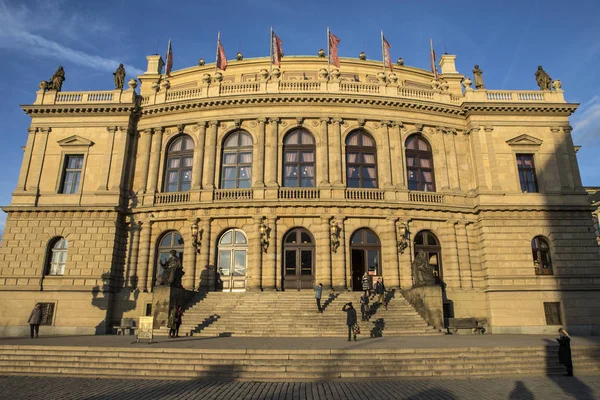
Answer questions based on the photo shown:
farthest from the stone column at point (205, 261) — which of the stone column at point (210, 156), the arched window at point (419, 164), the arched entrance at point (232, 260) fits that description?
the arched window at point (419, 164)

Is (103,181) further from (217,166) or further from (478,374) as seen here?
(478,374)

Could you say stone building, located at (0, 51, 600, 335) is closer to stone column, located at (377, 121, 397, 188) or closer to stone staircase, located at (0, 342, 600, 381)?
stone column, located at (377, 121, 397, 188)

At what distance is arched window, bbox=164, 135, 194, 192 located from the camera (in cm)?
2902

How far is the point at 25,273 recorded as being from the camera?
26.1 m

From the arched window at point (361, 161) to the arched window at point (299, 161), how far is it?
268 centimetres

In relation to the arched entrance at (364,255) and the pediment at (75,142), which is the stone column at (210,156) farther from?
the arched entrance at (364,255)

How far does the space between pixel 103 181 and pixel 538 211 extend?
1216 inches

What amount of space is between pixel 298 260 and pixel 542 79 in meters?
24.2

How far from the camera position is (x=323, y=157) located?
91.2ft

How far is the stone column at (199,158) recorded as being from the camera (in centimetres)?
2788

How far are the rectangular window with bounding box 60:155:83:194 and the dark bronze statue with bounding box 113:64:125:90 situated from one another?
20.8 feet

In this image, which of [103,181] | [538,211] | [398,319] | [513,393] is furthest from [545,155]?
[103,181]

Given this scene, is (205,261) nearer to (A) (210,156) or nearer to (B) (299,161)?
(A) (210,156)

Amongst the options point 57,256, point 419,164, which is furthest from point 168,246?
point 419,164
